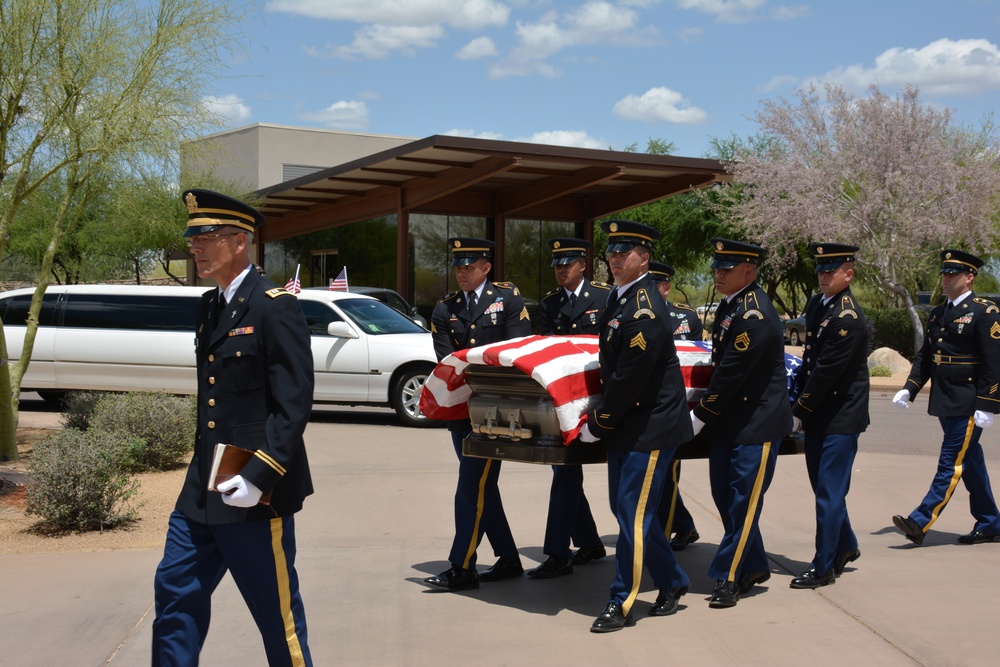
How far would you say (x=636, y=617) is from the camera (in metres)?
5.77

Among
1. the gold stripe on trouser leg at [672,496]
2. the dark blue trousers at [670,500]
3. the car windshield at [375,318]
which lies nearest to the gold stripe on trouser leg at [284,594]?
the dark blue trousers at [670,500]

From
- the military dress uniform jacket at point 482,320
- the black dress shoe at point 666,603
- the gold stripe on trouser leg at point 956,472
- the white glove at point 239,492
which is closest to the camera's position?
the white glove at point 239,492

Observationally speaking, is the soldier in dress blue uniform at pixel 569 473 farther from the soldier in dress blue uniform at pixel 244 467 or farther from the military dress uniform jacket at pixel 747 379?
the soldier in dress blue uniform at pixel 244 467

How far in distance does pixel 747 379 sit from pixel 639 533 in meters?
1.12

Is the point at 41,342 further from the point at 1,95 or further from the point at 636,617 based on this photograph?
the point at 636,617

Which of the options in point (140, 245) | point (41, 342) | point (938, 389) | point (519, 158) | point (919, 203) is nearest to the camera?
point (938, 389)

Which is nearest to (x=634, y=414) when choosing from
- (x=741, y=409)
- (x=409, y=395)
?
(x=741, y=409)

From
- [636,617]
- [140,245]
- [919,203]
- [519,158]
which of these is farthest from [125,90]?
[140,245]

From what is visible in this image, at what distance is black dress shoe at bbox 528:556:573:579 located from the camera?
655 centimetres

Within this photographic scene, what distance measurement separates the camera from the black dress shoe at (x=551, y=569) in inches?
258

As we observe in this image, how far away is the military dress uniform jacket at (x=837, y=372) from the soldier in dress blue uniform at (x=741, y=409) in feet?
1.23

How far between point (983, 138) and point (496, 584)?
26.9 metres

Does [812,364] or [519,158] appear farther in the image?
[519,158]

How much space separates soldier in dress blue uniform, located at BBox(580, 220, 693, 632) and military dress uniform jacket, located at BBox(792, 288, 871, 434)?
116 centimetres
